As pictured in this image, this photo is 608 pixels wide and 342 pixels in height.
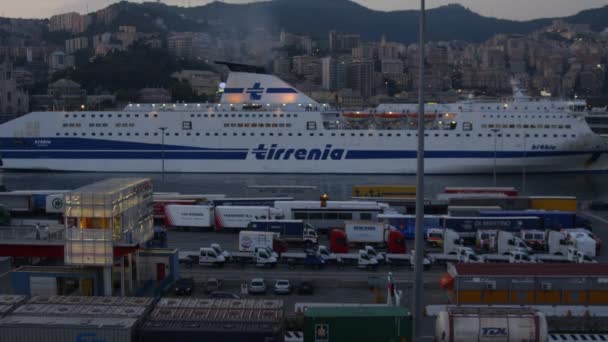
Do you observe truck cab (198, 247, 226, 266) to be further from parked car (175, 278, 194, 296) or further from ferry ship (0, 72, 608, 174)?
ferry ship (0, 72, 608, 174)

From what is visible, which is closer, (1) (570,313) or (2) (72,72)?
(1) (570,313)

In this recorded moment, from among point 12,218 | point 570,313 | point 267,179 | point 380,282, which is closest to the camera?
point 570,313

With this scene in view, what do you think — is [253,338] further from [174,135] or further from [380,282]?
[174,135]

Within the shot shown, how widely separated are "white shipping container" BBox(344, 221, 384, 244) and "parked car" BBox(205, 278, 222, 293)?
3161mm

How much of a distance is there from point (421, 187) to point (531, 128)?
1710 centimetres

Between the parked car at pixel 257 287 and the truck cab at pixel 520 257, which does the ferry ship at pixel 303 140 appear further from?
the parked car at pixel 257 287

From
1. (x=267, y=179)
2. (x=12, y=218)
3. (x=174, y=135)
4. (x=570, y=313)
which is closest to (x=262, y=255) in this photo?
(x=570, y=313)

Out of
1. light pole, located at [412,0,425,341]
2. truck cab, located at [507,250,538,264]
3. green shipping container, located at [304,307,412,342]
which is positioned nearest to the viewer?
light pole, located at [412,0,425,341]

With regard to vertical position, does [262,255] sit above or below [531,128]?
below

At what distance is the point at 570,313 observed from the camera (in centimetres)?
653

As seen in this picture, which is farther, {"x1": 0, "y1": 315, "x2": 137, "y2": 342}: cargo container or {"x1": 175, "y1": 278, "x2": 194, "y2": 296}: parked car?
{"x1": 175, "y1": 278, "x2": 194, "y2": 296}: parked car

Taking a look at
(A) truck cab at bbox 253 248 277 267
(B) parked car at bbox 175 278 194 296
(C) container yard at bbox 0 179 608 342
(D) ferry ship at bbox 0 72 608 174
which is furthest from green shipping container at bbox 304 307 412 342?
(D) ferry ship at bbox 0 72 608 174

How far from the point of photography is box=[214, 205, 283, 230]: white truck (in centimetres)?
1132

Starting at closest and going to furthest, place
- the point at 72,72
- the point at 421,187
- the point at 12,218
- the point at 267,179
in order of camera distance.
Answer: the point at 421,187, the point at 12,218, the point at 267,179, the point at 72,72
